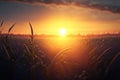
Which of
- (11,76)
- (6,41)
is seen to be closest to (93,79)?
(11,76)

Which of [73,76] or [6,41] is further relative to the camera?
[6,41]

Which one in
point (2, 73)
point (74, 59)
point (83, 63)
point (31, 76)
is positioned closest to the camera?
point (31, 76)

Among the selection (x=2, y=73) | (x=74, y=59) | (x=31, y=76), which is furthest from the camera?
(x=74, y=59)

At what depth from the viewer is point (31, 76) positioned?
9.89 m

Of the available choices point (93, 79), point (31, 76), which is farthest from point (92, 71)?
point (31, 76)

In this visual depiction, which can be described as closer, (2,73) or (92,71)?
(92,71)

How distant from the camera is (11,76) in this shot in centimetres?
1035

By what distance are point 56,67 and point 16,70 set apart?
151cm

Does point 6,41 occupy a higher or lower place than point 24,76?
higher

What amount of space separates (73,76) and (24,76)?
1.48 metres

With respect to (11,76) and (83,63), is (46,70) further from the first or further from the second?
(83,63)

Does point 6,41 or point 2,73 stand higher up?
point 6,41

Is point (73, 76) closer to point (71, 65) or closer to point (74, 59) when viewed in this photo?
point (71, 65)

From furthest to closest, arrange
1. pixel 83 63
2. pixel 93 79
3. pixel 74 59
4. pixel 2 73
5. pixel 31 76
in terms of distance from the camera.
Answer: pixel 74 59 < pixel 83 63 < pixel 2 73 < pixel 31 76 < pixel 93 79
